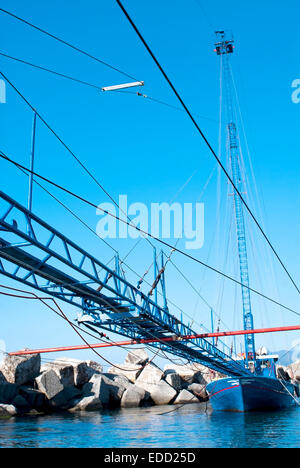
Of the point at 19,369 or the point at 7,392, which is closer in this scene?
the point at 7,392

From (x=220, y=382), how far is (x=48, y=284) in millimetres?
22821

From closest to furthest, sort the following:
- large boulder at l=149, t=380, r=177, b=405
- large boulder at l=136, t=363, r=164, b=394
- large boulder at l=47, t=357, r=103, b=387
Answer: large boulder at l=47, t=357, r=103, b=387 → large boulder at l=149, t=380, r=177, b=405 → large boulder at l=136, t=363, r=164, b=394

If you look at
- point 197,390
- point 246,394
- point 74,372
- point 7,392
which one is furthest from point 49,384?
point 197,390

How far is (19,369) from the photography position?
34.9m

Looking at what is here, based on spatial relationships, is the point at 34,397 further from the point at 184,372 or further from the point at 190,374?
the point at 190,374

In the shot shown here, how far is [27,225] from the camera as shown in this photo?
12328mm

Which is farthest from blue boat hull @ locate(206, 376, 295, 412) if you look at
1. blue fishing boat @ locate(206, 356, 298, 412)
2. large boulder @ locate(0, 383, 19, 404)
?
large boulder @ locate(0, 383, 19, 404)

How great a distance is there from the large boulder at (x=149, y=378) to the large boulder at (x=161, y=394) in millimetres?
677

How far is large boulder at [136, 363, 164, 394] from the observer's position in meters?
45.7

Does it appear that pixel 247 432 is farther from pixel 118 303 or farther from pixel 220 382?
pixel 220 382

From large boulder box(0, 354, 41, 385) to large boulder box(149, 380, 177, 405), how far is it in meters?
13.9

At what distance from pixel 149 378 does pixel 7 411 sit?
20.4m

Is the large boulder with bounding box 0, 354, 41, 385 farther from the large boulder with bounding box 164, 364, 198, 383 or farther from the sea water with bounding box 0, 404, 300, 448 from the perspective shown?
the large boulder with bounding box 164, 364, 198, 383
